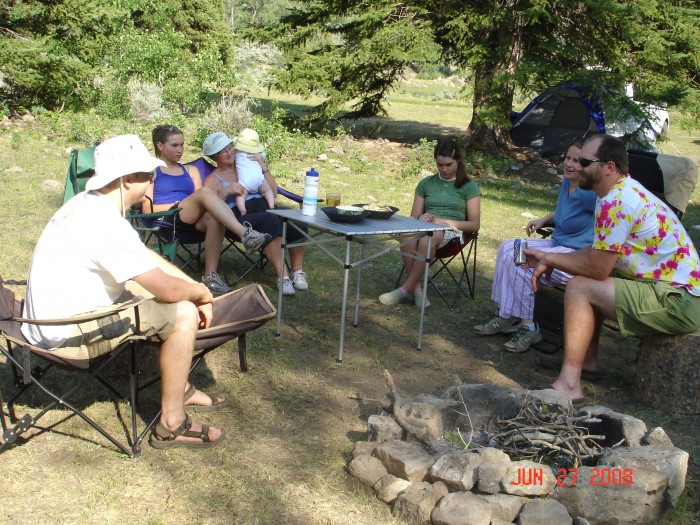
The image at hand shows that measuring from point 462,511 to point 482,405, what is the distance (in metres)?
0.77

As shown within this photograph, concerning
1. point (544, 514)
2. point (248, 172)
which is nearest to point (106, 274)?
point (544, 514)

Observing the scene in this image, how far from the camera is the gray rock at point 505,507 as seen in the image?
2461 mm

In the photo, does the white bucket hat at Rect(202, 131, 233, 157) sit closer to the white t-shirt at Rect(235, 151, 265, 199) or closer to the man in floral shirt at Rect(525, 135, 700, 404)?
the white t-shirt at Rect(235, 151, 265, 199)

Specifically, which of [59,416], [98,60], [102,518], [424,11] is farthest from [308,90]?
[102,518]

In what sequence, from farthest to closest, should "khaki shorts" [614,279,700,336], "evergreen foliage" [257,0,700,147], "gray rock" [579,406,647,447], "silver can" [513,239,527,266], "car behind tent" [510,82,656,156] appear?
"car behind tent" [510,82,656,156]
"evergreen foliage" [257,0,700,147]
"silver can" [513,239,527,266]
"khaki shorts" [614,279,700,336]
"gray rock" [579,406,647,447]

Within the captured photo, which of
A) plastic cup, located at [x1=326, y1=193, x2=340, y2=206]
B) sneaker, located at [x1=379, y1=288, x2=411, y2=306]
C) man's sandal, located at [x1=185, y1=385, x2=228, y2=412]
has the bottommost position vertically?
sneaker, located at [x1=379, y1=288, x2=411, y2=306]

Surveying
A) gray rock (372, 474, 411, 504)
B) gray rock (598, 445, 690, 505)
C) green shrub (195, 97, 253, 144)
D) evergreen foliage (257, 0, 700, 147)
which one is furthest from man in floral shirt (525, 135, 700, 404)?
green shrub (195, 97, 253, 144)

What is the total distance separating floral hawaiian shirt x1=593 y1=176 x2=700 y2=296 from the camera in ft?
11.4

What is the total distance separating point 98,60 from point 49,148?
138 inches

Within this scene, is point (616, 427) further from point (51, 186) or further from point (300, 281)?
point (51, 186)

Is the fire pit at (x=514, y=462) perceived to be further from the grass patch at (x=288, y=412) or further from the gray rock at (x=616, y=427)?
the grass patch at (x=288, y=412)

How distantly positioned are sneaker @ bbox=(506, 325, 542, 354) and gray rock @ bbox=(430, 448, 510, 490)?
1680mm

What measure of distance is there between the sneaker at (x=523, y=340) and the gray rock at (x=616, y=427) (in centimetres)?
127

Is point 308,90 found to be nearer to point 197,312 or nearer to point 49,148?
point 49,148
